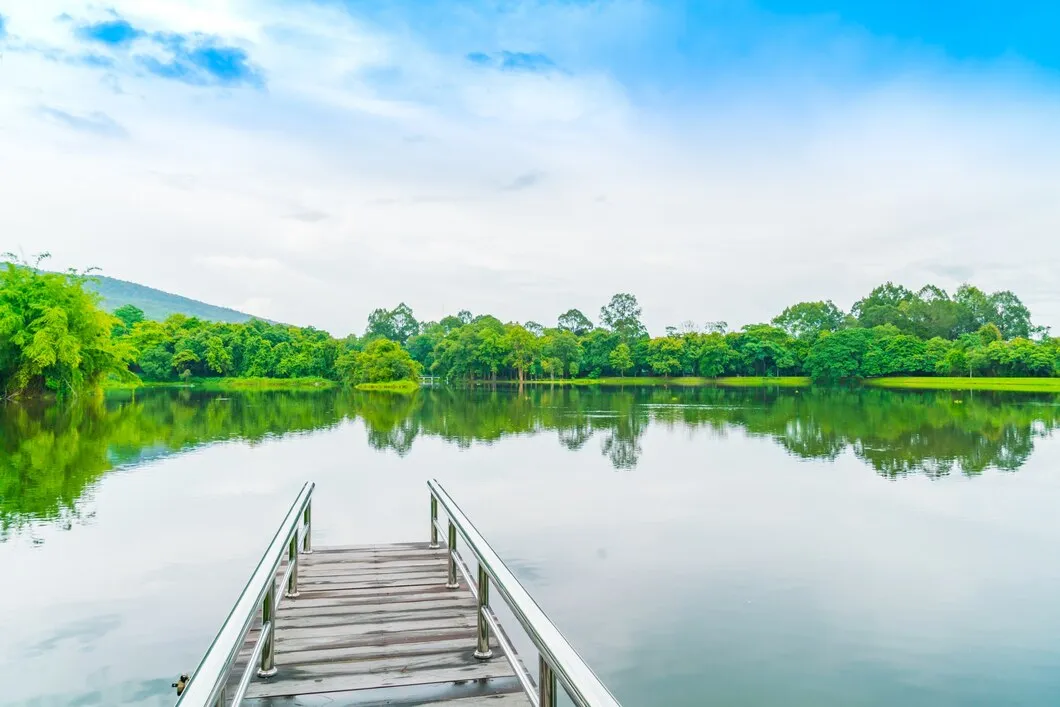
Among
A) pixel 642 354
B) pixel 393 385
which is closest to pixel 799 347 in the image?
pixel 642 354

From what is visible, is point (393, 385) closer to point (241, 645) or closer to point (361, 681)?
point (361, 681)

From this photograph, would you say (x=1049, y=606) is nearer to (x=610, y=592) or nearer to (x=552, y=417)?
(x=610, y=592)

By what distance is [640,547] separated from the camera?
30.8 feet

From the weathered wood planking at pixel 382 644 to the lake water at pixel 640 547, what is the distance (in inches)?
61.7

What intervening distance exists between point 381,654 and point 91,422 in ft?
79.8

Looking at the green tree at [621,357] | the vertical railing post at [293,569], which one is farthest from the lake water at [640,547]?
the green tree at [621,357]

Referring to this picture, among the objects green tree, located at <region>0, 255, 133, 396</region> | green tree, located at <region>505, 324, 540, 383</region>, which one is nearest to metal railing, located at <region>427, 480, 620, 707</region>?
green tree, located at <region>0, 255, 133, 396</region>

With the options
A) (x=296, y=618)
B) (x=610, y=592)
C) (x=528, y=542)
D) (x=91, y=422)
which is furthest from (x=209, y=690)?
(x=91, y=422)

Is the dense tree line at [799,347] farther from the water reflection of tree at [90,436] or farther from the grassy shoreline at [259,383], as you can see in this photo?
the water reflection of tree at [90,436]

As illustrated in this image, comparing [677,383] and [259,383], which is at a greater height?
[259,383]

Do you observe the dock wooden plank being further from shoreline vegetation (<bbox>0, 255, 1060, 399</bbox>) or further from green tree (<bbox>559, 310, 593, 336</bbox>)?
green tree (<bbox>559, 310, 593, 336</bbox>)

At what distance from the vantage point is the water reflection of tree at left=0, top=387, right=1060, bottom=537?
14.9 metres

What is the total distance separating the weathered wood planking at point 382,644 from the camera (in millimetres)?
3467

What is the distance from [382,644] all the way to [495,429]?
20.5 meters
